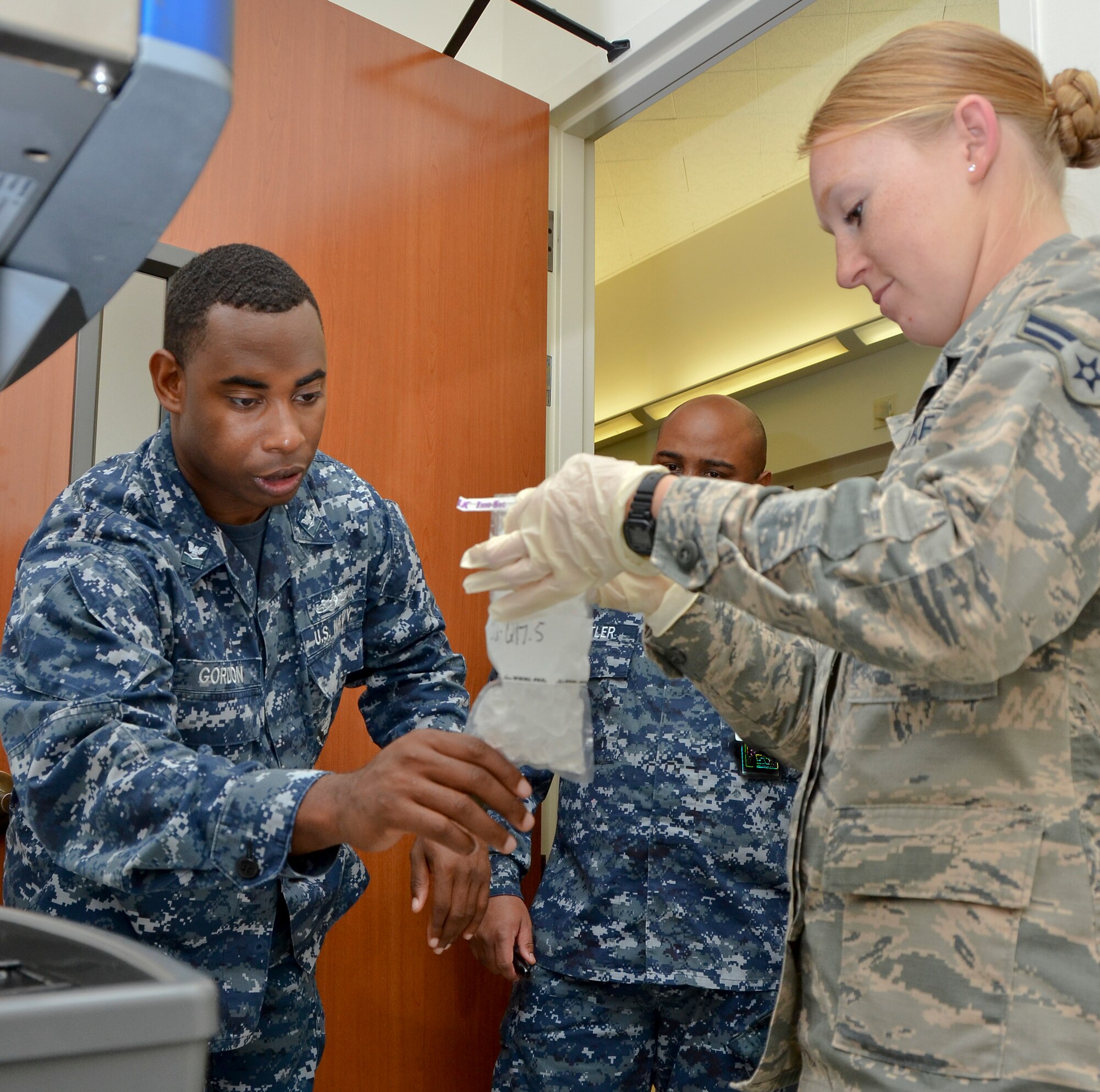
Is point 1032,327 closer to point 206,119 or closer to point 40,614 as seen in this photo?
point 206,119

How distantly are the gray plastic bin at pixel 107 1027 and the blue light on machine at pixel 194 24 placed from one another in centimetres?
50

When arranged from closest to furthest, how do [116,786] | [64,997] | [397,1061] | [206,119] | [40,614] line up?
[64,997] < [206,119] < [116,786] < [40,614] < [397,1061]

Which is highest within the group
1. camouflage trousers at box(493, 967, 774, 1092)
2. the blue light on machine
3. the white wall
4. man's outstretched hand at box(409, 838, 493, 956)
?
the white wall

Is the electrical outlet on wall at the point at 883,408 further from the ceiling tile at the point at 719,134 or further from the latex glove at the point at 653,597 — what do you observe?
the latex glove at the point at 653,597

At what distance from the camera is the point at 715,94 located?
2404mm

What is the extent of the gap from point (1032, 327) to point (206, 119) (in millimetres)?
546

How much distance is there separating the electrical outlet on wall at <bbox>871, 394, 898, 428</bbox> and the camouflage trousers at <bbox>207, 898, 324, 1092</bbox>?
1.33 metres

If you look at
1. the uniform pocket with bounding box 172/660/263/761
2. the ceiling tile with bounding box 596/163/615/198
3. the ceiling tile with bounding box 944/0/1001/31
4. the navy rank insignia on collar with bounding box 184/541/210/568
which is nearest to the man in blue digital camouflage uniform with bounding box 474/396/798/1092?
the uniform pocket with bounding box 172/660/263/761

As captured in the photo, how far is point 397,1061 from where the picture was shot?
1944mm

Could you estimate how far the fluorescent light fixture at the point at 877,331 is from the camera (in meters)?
2.10

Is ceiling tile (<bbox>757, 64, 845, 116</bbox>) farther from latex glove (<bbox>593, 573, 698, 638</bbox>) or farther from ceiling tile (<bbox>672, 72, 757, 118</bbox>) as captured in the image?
latex glove (<bbox>593, 573, 698, 638</bbox>)

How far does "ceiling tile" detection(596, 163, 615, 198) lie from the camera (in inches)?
103

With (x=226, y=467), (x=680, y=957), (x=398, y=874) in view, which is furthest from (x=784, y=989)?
(x=398, y=874)

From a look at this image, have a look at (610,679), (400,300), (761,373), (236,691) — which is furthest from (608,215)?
(236,691)
